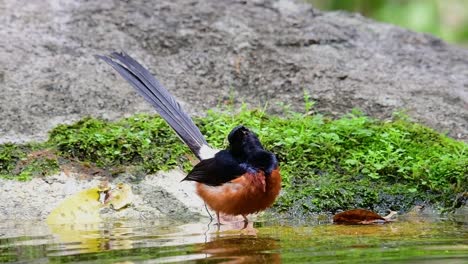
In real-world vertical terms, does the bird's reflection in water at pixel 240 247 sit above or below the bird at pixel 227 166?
below

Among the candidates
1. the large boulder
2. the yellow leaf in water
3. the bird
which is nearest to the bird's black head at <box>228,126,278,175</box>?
the bird

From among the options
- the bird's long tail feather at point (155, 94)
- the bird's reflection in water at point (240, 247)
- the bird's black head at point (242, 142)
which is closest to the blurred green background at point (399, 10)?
the bird's long tail feather at point (155, 94)

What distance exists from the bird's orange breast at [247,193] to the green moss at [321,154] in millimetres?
436

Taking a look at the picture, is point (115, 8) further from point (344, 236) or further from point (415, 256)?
point (415, 256)

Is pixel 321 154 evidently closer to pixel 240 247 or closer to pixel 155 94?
pixel 155 94

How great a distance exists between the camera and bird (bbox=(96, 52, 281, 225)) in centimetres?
489

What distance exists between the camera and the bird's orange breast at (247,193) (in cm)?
486

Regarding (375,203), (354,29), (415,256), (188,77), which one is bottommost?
(415,256)

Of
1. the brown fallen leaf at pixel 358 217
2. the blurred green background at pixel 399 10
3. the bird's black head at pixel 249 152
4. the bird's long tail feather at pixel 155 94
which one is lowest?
the brown fallen leaf at pixel 358 217

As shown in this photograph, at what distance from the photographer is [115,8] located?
26.0 ft

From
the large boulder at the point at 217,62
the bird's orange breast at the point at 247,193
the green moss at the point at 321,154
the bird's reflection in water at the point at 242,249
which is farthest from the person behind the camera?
the large boulder at the point at 217,62

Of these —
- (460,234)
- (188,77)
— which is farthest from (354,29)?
(460,234)

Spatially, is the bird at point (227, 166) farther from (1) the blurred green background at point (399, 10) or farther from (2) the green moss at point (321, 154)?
(1) the blurred green background at point (399, 10)

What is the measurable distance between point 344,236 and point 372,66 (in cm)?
357
